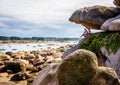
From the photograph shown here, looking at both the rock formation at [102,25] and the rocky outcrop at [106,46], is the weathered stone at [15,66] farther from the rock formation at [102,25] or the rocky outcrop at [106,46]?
the rocky outcrop at [106,46]

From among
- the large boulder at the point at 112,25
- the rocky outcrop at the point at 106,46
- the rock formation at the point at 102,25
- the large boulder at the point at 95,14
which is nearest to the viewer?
the rocky outcrop at the point at 106,46

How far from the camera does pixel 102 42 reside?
1839 cm

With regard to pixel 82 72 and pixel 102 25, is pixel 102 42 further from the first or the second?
pixel 82 72

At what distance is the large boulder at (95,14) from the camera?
19453 millimetres

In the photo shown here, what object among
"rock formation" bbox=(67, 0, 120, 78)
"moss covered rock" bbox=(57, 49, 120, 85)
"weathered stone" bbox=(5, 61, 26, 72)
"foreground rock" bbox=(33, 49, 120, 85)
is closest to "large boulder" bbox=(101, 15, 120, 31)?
"rock formation" bbox=(67, 0, 120, 78)

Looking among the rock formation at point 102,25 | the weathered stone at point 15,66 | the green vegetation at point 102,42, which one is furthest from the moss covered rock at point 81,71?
the weathered stone at point 15,66

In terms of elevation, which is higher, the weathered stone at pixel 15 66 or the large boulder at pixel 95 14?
the large boulder at pixel 95 14

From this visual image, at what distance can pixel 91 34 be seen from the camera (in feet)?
69.4

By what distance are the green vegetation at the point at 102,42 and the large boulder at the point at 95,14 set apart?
0.91 meters

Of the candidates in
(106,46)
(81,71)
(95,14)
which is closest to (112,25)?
(106,46)

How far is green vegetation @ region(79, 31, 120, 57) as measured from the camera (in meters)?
16.9

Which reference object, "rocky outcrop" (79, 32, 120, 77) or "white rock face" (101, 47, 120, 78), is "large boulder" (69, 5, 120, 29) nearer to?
"rocky outcrop" (79, 32, 120, 77)

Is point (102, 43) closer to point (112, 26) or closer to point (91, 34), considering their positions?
point (112, 26)

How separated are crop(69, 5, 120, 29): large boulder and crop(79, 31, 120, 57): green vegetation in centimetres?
91
